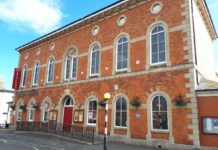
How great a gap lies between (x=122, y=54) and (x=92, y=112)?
5320mm

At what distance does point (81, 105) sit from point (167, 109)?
7.81m

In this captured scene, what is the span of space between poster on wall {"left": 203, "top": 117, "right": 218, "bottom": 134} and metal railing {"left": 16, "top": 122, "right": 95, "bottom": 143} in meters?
6.91

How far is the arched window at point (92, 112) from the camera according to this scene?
16.9 m

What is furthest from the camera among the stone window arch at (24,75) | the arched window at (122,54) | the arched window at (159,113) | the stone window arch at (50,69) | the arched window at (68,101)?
the stone window arch at (24,75)

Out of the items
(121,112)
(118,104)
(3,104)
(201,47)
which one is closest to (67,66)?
(118,104)

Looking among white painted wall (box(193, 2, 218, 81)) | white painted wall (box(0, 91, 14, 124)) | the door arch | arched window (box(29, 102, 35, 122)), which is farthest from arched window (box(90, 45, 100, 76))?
white painted wall (box(0, 91, 14, 124))

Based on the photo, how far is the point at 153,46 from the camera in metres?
14.7

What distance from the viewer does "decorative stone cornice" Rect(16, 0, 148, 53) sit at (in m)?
16.5

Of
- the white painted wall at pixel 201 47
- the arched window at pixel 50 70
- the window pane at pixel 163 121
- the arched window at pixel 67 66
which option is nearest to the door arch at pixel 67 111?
the arched window at pixel 67 66

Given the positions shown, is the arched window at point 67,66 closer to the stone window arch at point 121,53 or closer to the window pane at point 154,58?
the stone window arch at point 121,53

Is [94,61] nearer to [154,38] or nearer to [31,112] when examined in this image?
[154,38]

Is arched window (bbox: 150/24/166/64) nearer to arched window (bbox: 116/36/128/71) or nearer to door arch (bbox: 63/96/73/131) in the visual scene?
arched window (bbox: 116/36/128/71)

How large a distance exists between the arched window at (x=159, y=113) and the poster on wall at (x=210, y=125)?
2.20m

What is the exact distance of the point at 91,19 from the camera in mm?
19031
